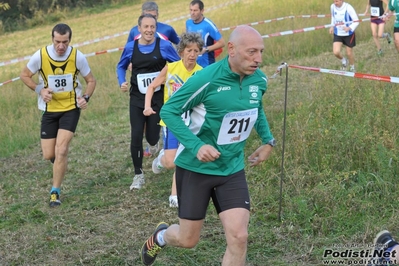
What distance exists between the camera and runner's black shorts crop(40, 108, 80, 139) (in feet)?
23.9

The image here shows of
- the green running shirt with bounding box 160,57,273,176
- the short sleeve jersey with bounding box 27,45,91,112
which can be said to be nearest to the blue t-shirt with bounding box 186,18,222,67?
the short sleeve jersey with bounding box 27,45,91,112

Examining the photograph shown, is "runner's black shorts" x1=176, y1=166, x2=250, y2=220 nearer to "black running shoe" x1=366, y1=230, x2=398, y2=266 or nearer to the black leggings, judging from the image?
"black running shoe" x1=366, y1=230, x2=398, y2=266

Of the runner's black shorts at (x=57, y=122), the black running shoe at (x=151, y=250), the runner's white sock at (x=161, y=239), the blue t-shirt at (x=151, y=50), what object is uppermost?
the blue t-shirt at (x=151, y=50)

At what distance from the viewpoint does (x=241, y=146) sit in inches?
182

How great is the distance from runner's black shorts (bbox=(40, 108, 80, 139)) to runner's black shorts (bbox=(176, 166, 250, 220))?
301 cm

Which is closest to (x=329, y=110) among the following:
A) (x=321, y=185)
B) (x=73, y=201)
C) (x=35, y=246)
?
(x=321, y=185)

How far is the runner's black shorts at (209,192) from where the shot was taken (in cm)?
451

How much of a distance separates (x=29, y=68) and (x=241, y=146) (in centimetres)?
344

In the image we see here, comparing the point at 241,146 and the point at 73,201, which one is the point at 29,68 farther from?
the point at 241,146

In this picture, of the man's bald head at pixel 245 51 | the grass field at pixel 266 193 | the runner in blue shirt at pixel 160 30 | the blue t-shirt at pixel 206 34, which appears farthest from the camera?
the blue t-shirt at pixel 206 34

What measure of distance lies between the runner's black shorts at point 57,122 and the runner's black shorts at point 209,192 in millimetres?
3009

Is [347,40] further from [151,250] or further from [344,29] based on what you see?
[151,250]

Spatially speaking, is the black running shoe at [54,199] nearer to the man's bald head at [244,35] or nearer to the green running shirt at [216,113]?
the green running shirt at [216,113]

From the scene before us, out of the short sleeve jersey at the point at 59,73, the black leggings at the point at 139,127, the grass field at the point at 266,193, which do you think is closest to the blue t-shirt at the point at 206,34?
the grass field at the point at 266,193
